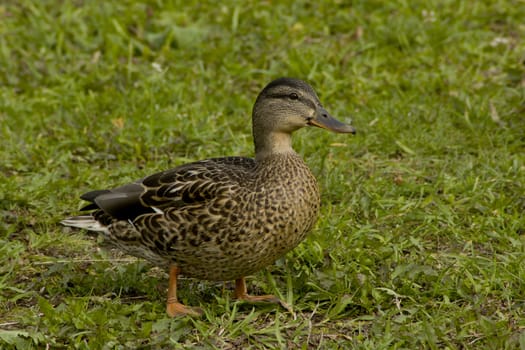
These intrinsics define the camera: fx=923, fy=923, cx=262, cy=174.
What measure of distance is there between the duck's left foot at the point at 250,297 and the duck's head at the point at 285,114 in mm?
690

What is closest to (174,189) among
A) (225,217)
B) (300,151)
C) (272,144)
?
(225,217)

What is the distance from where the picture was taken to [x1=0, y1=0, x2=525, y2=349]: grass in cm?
450

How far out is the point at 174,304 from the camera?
4629 mm

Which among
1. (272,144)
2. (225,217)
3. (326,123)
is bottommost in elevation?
(225,217)

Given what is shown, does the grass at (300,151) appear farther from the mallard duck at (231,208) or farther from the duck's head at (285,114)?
the duck's head at (285,114)

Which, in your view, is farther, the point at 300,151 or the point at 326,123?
the point at 300,151

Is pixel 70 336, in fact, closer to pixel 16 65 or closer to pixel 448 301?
pixel 448 301

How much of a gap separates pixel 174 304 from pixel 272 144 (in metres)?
0.96

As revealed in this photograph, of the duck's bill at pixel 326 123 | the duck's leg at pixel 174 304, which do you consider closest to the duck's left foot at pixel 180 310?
A: the duck's leg at pixel 174 304

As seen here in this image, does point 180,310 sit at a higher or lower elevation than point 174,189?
lower

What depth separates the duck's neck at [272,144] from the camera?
4.77 meters

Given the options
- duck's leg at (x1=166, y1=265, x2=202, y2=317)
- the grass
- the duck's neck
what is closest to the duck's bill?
the duck's neck

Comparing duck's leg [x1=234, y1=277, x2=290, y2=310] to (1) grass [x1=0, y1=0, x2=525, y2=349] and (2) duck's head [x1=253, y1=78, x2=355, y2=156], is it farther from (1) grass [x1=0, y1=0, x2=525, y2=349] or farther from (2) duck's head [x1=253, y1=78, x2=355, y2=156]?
(2) duck's head [x1=253, y1=78, x2=355, y2=156]

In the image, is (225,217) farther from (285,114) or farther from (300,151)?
(300,151)
